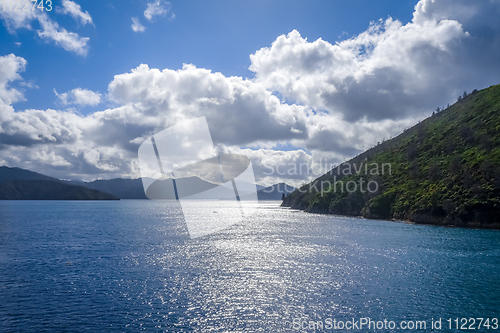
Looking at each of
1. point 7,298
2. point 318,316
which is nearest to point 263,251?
point 318,316

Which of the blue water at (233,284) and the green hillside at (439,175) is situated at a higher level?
the green hillside at (439,175)

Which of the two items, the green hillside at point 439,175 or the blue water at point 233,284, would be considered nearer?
the blue water at point 233,284

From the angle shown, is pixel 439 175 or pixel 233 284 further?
pixel 439 175

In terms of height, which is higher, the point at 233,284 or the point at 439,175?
the point at 439,175

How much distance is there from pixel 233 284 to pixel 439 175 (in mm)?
118035

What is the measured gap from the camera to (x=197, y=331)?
25.5m

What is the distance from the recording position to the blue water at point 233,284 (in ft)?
92.9

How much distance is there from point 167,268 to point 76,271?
13.8m

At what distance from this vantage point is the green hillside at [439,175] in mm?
99000

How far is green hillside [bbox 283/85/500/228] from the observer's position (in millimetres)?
99000

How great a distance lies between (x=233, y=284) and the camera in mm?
39188

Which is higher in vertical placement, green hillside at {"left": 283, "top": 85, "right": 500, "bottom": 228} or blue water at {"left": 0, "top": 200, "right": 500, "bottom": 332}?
green hillside at {"left": 283, "top": 85, "right": 500, "bottom": 228}

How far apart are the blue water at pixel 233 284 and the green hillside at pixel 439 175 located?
3864cm

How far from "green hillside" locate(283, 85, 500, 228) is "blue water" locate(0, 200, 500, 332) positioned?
38644 mm
